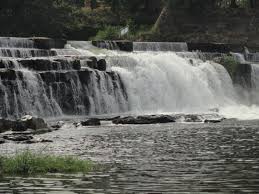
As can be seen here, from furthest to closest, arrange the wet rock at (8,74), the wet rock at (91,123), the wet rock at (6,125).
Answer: the wet rock at (8,74) → the wet rock at (91,123) → the wet rock at (6,125)

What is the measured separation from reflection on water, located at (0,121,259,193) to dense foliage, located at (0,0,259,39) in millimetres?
41160

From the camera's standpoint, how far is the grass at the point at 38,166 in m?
23.4

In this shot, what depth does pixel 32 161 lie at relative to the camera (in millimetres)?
23984

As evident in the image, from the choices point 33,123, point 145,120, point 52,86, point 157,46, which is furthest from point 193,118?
point 157,46

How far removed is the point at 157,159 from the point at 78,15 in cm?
7113

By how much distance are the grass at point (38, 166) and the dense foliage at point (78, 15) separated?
58612mm

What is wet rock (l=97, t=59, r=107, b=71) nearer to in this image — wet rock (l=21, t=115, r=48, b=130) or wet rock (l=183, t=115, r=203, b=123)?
wet rock (l=183, t=115, r=203, b=123)

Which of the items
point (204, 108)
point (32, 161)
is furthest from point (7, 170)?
point (204, 108)

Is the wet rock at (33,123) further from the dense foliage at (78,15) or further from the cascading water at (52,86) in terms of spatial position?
the dense foliage at (78,15)

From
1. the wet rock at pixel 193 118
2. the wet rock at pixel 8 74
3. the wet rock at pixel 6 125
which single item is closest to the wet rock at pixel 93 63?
the wet rock at pixel 8 74

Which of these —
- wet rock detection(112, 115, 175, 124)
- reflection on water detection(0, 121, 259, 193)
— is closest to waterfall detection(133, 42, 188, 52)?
wet rock detection(112, 115, 175, 124)

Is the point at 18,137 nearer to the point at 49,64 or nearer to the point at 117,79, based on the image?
the point at 49,64

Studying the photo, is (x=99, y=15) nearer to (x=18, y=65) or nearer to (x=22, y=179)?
(x=18, y=65)

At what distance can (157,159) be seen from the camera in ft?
89.1
